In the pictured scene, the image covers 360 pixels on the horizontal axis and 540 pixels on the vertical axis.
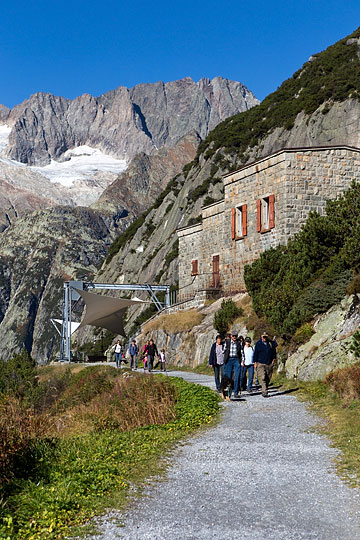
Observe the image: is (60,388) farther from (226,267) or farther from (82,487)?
(82,487)

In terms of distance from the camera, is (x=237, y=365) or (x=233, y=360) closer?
(x=237, y=365)

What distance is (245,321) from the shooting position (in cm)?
2767

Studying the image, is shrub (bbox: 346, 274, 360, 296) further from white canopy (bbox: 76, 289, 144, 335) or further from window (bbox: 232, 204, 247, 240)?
white canopy (bbox: 76, 289, 144, 335)

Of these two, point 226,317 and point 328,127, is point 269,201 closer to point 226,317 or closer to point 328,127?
point 226,317

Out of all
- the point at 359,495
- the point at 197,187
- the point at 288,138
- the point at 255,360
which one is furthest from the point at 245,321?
the point at 197,187

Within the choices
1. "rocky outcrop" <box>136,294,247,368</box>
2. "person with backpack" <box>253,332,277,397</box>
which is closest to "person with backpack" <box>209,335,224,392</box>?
"person with backpack" <box>253,332,277,397</box>

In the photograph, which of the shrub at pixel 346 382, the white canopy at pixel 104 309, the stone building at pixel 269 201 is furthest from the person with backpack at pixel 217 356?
the white canopy at pixel 104 309

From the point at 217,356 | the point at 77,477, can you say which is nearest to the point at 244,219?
the point at 217,356

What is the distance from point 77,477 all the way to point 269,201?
26.2 m

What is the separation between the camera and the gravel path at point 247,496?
5996 millimetres

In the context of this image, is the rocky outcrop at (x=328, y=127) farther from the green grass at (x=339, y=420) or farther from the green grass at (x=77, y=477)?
the green grass at (x=77, y=477)

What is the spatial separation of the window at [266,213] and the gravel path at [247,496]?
21729mm

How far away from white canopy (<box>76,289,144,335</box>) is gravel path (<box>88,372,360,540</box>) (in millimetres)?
31750

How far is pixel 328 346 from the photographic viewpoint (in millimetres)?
17703
